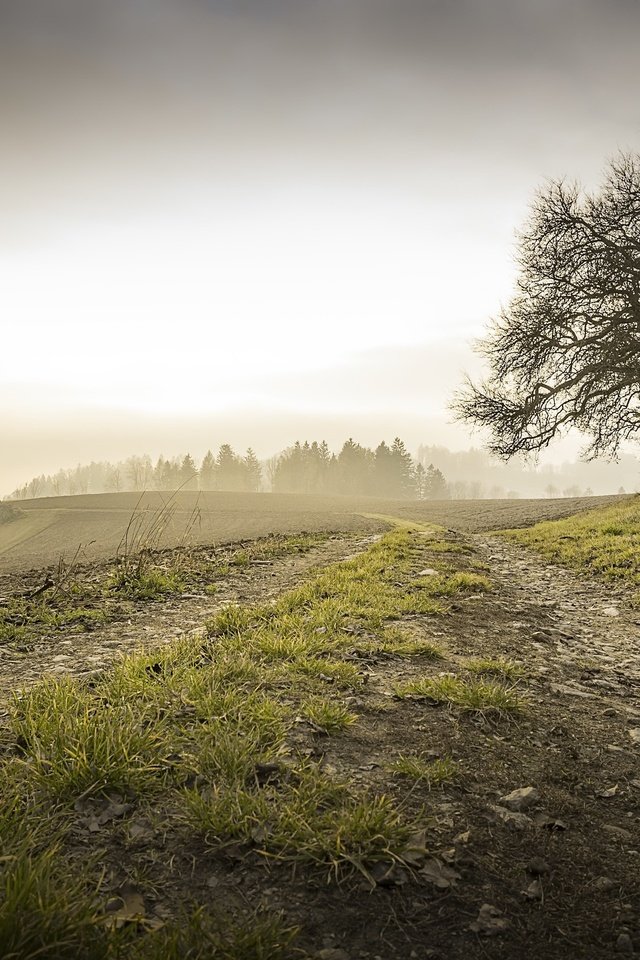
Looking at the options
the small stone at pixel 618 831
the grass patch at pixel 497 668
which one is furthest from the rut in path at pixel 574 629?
the small stone at pixel 618 831

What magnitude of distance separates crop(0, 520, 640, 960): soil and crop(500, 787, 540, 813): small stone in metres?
0.03

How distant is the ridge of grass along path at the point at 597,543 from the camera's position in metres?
10.9

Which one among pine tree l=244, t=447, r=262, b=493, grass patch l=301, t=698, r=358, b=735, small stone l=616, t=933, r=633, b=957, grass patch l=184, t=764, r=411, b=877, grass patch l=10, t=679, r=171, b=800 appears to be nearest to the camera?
small stone l=616, t=933, r=633, b=957

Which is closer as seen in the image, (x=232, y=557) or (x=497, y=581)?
(x=497, y=581)

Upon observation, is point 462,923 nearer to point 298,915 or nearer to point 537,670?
point 298,915

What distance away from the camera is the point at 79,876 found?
7.73 ft

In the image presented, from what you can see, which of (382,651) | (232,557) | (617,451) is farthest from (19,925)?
(617,451)

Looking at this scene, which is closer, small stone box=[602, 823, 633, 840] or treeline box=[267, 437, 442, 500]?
small stone box=[602, 823, 633, 840]

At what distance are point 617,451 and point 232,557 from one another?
52.6 feet

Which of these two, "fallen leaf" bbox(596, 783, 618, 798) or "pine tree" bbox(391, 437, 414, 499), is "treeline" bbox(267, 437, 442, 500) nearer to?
"pine tree" bbox(391, 437, 414, 499)

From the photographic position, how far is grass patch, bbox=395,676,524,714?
4371mm

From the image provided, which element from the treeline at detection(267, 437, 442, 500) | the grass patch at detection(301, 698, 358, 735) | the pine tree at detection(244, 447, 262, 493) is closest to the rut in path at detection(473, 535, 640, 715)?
the grass patch at detection(301, 698, 358, 735)

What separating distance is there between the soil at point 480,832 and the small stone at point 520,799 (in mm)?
28

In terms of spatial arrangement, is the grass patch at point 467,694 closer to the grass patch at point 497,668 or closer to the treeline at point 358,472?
the grass patch at point 497,668
